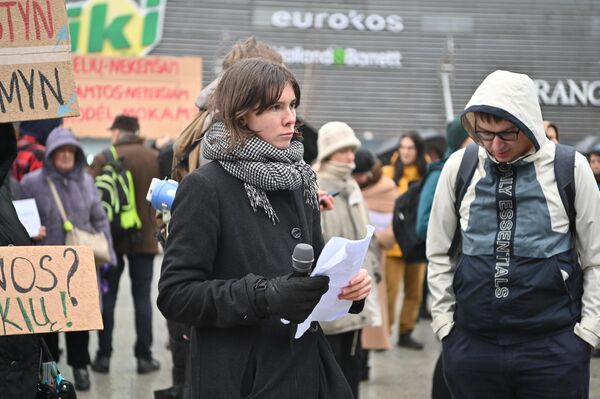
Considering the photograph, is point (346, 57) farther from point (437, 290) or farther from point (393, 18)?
point (437, 290)

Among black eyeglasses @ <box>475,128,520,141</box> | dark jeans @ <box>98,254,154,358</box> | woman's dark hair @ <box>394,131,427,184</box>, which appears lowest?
dark jeans @ <box>98,254,154,358</box>

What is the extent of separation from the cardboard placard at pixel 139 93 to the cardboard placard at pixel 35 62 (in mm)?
6974

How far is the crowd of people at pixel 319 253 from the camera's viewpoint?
3172 millimetres

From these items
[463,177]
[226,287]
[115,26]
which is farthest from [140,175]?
[115,26]

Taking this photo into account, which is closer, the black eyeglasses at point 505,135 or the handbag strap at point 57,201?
the black eyeglasses at point 505,135

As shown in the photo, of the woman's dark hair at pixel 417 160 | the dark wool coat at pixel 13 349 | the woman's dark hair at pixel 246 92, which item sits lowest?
the woman's dark hair at pixel 417 160

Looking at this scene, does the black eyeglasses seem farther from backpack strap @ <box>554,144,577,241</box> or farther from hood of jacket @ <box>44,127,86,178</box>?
hood of jacket @ <box>44,127,86,178</box>

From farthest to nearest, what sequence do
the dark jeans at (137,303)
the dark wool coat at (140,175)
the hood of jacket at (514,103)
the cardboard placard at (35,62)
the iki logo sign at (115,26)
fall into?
the iki logo sign at (115,26), the dark wool coat at (140,175), the dark jeans at (137,303), the hood of jacket at (514,103), the cardboard placard at (35,62)

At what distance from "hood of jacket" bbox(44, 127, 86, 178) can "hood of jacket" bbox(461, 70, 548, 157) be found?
4059mm

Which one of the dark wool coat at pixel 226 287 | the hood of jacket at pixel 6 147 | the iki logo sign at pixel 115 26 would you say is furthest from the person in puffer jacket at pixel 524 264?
the iki logo sign at pixel 115 26

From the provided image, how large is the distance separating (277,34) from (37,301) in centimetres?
2009

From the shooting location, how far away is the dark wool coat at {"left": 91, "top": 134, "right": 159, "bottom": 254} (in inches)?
338

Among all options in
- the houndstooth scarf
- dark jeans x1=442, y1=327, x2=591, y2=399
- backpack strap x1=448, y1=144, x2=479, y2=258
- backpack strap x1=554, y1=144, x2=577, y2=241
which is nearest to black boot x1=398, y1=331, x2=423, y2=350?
backpack strap x1=448, y1=144, x2=479, y2=258

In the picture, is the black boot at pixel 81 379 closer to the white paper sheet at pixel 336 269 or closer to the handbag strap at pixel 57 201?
the handbag strap at pixel 57 201
